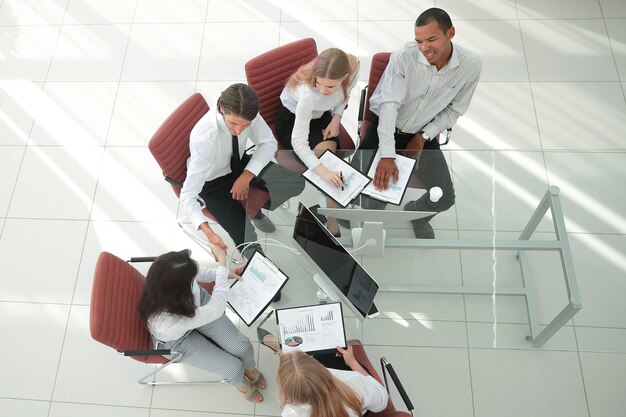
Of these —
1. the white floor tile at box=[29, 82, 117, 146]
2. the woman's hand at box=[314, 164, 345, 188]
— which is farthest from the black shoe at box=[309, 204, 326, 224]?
the white floor tile at box=[29, 82, 117, 146]

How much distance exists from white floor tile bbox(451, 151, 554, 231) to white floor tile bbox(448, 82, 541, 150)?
3.37 feet

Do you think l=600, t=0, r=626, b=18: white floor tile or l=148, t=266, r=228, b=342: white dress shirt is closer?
l=148, t=266, r=228, b=342: white dress shirt

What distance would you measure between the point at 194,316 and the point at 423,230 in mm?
1188

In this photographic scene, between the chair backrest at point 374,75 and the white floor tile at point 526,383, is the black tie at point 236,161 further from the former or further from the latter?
the white floor tile at point 526,383

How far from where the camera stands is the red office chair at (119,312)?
2.16 metres

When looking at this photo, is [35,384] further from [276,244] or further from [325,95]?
[325,95]

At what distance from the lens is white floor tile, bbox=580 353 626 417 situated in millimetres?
2836

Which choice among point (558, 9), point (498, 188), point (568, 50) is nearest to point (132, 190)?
point (498, 188)

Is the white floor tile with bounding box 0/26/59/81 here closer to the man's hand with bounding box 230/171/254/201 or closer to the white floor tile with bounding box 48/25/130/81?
the white floor tile with bounding box 48/25/130/81

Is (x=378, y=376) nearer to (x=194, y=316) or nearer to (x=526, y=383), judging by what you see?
(x=194, y=316)

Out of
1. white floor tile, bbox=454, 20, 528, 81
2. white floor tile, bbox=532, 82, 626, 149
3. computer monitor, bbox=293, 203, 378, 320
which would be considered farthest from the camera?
white floor tile, bbox=454, 20, 528, 81

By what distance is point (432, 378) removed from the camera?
2.93 m

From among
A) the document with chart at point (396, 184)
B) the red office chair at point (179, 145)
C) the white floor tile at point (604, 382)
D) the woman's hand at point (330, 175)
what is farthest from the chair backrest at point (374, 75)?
the white floor tile at point (604, 382)

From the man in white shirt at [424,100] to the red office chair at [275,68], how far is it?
1.31 ft
